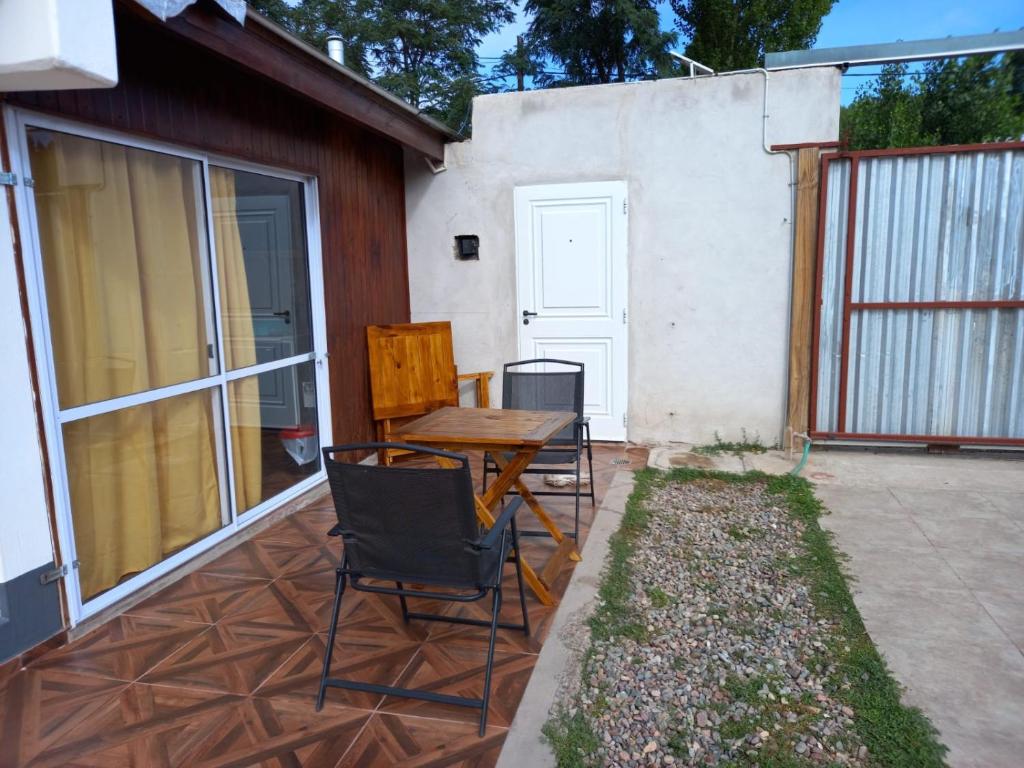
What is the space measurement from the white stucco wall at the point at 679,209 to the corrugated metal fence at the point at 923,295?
1.23 feet

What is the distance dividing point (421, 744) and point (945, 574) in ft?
8.56

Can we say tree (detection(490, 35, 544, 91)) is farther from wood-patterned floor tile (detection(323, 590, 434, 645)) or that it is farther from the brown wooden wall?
wood-patterned floor tile (detection(323, 590, 434, 645))

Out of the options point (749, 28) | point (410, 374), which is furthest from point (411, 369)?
point (749, 28)

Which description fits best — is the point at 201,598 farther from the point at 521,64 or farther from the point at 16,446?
the point at 521,64

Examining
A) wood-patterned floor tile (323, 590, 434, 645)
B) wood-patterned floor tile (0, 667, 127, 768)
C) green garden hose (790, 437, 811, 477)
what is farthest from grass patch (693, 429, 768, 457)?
wood-patterned floor tile (0, 667, 127, 768)

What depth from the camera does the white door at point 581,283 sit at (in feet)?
19.1

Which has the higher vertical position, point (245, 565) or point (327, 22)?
point (327, 22)

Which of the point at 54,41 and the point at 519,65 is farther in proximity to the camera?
the point at 519,65

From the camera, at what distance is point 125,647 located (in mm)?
2895

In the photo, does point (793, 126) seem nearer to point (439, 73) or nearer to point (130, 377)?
point (130, 377)

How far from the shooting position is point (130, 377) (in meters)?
3.25

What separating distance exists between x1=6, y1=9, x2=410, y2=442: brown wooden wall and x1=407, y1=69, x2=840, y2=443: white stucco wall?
25.0 inches

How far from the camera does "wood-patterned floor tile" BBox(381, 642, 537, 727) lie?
244 cm

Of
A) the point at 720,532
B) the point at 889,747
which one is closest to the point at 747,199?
the point at 720,532
